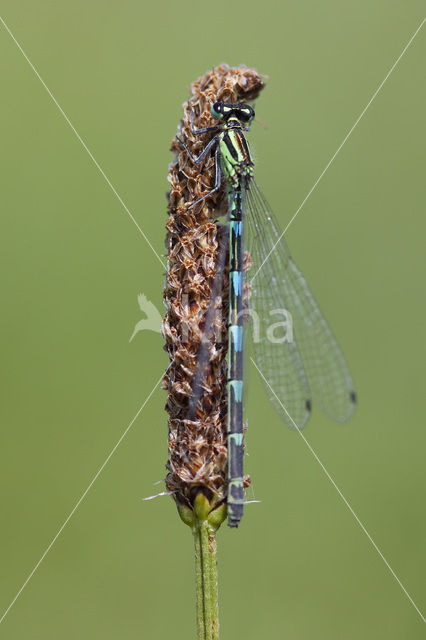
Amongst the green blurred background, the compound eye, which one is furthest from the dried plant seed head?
the green blurred background

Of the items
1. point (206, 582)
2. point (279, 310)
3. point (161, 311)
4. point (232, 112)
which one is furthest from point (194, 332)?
point (161, 311)

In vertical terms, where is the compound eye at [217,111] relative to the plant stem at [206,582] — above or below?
above

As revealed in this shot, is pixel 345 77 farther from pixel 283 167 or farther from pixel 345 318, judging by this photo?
pixel 345 318

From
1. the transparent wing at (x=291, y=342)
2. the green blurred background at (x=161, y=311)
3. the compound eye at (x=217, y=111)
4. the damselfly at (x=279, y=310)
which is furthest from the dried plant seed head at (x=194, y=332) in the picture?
the green blurred background at (x=161, y=311)

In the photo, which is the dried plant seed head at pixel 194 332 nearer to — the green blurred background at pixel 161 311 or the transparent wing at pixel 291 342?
the transparent wing at pixel 291 342

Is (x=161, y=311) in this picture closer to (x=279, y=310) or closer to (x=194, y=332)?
(x=279, y=310)

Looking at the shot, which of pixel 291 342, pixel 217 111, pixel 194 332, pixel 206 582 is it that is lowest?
pixel 206 582
